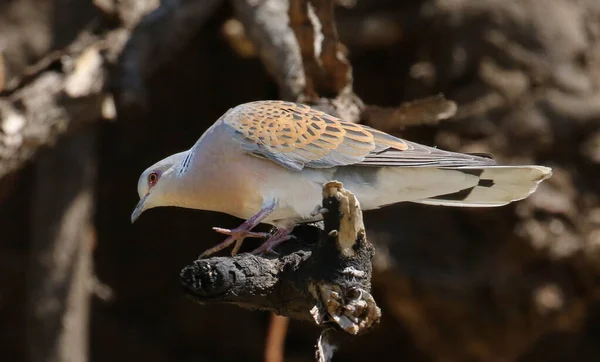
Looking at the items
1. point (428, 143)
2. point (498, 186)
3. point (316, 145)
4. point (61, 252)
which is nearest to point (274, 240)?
point (316, 145)

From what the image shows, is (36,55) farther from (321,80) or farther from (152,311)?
(321,80)

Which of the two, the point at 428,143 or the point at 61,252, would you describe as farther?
the point at 428,143

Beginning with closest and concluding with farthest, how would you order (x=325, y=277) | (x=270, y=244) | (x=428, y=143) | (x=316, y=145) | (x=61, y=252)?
(x=325, y=277)
(x=270, y=244)
(x=316, y=145)
(x=61, y=252)
(x=428, y=143)

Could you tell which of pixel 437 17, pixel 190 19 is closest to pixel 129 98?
pixel 190 19

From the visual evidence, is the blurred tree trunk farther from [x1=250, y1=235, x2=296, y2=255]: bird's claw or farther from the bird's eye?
[x1=250, y1=235, x2=296, y2=255]: bird's claw

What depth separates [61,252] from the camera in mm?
5113

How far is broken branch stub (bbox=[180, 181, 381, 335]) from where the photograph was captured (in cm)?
221

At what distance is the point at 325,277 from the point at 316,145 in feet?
2.39

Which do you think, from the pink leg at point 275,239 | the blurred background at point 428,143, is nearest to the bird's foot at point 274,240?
the pink leg at point 275,239

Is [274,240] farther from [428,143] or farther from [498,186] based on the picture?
[428,143]

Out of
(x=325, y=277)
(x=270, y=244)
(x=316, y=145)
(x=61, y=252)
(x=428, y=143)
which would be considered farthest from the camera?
(x=428, y=143)

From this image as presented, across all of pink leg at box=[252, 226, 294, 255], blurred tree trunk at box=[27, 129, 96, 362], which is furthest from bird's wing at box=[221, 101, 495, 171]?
blurred tree trunk at box=[27, 129, 96, 362]

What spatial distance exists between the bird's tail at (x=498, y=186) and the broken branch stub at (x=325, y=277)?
740mm

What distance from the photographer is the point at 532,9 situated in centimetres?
535
